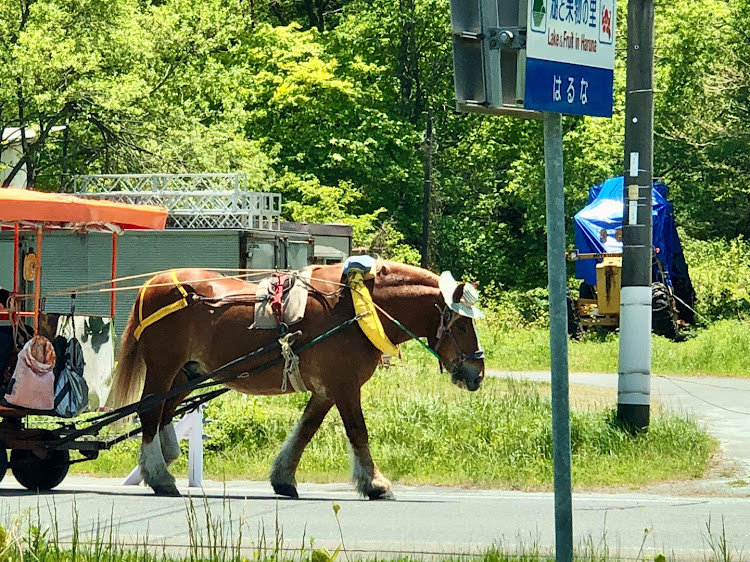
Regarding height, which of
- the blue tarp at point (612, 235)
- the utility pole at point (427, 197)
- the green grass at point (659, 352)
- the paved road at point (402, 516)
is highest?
the utility pole at point (427, 197)

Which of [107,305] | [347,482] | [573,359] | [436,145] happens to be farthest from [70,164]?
[347,482]

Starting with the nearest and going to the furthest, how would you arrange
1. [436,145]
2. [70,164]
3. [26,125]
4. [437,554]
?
[437,554] → [26,125] → [70,164] → [436,145]

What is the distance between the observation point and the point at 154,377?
11.2 metres

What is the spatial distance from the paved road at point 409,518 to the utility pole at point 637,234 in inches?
76.6

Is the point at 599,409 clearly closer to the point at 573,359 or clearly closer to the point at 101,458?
the point at 101,458

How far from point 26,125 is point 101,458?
15769mm

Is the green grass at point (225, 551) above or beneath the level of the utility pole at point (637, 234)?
beneath

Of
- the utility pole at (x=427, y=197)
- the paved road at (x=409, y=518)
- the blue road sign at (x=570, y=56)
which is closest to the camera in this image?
the blue road sign at (x=570, y=56)

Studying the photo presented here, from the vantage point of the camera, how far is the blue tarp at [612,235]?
30.2 m

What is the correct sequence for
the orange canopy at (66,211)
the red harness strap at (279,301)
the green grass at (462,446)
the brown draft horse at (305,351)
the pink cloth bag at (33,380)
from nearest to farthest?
the orange canopy at (66,211) → the pink cloth bag at (33,380) → the brown draft horse at (305,351) → the red harness strap at (279,301) → the green grass at (462,446)

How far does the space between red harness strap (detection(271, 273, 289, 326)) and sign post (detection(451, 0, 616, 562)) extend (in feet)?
18.4

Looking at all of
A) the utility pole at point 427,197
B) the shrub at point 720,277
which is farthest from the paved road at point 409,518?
the utility pole at point 427,197

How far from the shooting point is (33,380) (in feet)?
34.8

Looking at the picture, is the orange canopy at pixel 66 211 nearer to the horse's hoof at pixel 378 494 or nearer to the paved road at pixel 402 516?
the paved road at pixel 402 516
